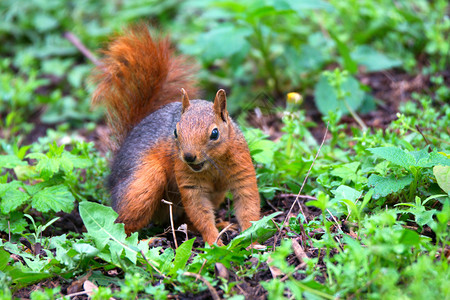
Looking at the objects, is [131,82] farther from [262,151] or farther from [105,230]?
[105,230]

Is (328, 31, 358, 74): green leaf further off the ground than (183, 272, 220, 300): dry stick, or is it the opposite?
(328, 31, 358, 74): green leaf

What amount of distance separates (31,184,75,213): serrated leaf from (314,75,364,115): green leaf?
7.80ft

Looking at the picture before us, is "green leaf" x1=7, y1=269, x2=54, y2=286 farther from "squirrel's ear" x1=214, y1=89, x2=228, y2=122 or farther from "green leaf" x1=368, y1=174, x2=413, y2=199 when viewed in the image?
"green leaf" x1=368, y1=174, x2=413, y2=199

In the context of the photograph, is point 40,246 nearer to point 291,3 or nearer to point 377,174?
point 377,174

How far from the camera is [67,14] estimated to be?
6887 mm

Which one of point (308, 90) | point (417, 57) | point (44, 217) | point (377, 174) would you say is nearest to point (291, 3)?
point (308, 90)

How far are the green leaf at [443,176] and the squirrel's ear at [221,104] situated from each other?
118 centimetres

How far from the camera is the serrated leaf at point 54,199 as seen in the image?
3008 mm

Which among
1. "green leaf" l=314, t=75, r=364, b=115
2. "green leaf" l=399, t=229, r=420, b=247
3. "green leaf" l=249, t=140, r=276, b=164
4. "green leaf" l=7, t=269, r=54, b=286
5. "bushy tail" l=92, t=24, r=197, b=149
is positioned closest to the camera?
"green leaf" l=399, t=229, r=420, b=247

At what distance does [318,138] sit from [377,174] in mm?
1404

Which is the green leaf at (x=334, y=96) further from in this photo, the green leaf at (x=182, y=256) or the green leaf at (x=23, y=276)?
the green leaf at (x=23, y=276)

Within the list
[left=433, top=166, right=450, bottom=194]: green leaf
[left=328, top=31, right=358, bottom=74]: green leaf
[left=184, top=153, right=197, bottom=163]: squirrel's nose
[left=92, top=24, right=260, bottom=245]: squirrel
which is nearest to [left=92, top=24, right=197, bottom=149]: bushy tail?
[left=92, top=24, right=260, bottom=245]: squirrel

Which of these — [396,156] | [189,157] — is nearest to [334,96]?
→ [396,156]

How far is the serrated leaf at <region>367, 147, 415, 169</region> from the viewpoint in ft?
8.80
